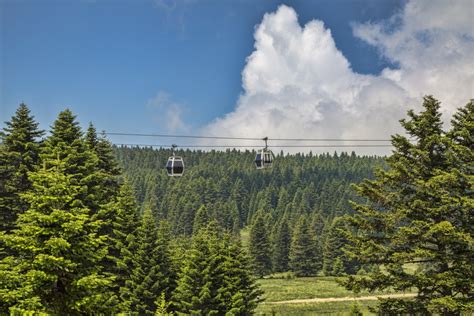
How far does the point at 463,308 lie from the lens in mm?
20609

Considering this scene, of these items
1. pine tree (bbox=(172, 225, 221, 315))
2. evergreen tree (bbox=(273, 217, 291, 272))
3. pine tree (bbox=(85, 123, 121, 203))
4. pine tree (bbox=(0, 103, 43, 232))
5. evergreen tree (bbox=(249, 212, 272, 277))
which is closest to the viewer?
pine tree (bbox=(0, 103, 43, 232))

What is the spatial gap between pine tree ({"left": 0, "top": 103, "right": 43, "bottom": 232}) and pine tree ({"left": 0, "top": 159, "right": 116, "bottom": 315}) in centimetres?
1618

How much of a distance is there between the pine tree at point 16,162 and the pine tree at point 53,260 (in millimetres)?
16184

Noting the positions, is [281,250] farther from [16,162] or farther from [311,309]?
[16,162]

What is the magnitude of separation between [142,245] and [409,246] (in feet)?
77.8

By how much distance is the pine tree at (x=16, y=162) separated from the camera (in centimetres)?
2962

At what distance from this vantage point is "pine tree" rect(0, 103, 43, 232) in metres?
29.6

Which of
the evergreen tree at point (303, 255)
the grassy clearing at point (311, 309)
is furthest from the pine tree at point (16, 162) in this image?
the evergreen tree at point (303, 255)

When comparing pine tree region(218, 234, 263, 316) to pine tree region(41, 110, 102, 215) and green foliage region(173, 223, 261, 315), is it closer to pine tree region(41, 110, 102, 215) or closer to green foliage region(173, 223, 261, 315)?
green foliage region(173, 223, 261, 315)

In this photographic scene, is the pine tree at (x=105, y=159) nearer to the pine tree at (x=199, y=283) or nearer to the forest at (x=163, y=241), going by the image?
the forest at (x=163, y=241)

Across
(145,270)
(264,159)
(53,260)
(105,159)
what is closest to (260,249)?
(145,270)

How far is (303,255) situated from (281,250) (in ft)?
27.2

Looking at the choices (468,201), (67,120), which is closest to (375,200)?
(468,201)

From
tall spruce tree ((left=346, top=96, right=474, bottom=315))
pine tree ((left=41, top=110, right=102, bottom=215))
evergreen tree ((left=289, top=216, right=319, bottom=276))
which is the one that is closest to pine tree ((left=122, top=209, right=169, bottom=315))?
pine tree ((left=41, top=110, right=102, bottom=215))
